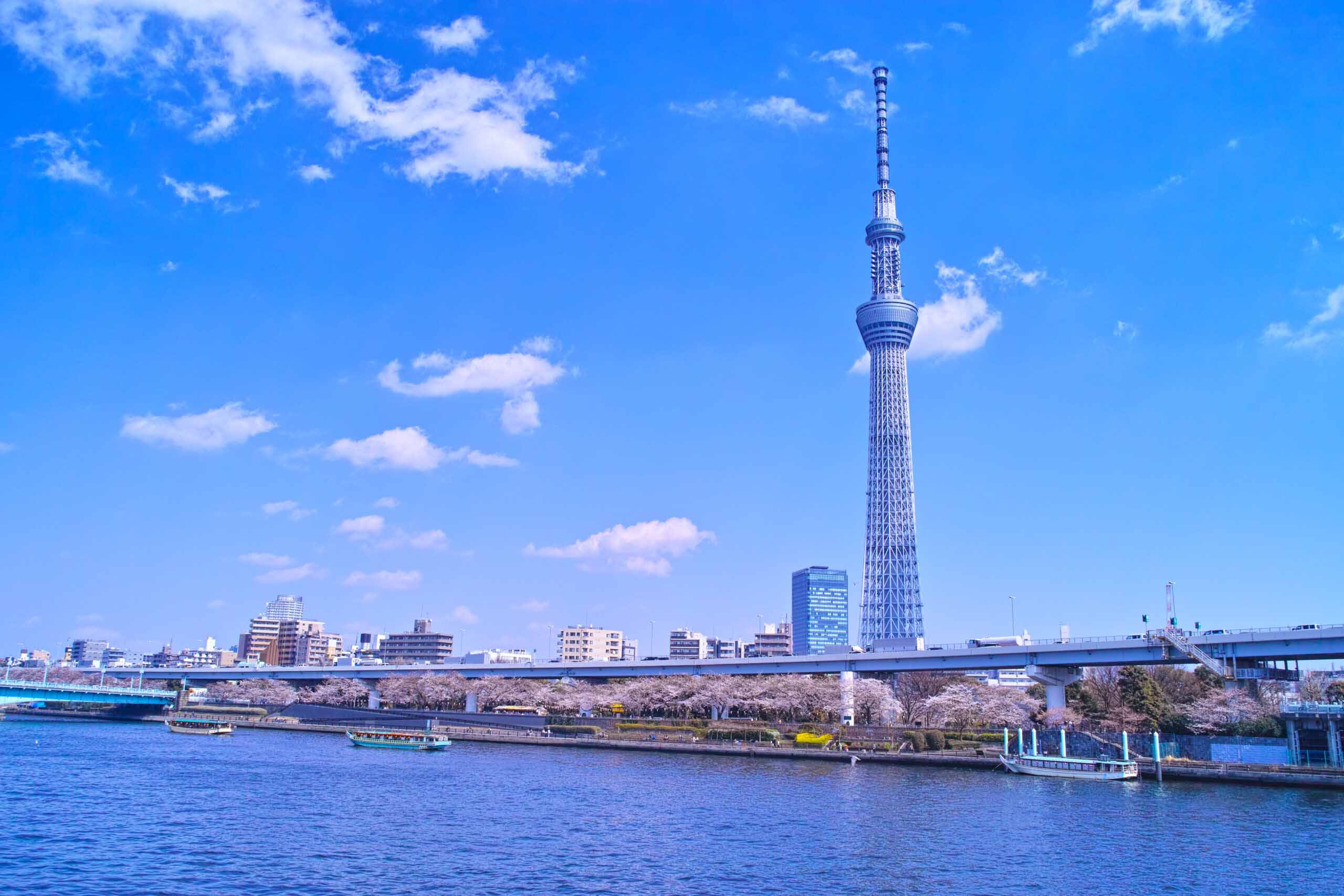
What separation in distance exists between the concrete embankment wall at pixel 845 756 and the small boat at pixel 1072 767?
6.54ft

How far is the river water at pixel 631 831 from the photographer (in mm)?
35406

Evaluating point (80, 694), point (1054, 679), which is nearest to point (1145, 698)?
point (1054, 679)

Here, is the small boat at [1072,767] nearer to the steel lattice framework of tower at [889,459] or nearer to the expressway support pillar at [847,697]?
the expressway support pillar at [847,697]

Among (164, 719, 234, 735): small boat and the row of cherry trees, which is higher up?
the row of cherry trees

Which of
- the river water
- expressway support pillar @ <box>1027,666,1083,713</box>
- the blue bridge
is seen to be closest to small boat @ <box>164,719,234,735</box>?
the blue bridge

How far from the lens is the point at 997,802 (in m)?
56.5

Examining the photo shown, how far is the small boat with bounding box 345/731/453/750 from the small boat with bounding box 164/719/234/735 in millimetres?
18238

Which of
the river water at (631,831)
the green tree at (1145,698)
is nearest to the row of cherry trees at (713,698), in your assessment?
the green tree at (1145,698)

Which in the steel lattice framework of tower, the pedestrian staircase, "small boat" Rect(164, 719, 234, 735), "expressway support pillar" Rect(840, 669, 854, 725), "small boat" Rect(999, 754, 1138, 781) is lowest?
"small boat" Rect(164, 719, 234, 735)

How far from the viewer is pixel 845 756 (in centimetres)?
8431

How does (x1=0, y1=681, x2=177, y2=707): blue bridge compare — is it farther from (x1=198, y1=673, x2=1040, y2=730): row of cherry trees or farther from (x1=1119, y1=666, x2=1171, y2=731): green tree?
(x1=1119, y1=666, x2=1171, y2=731): green tree

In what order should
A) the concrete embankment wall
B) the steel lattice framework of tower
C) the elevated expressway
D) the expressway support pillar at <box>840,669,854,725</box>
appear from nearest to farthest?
the concrete embankment wall
the elevated expressway
the expressway support pillar at <box>840,669,854,725</box>
the steel lattice framework of tower

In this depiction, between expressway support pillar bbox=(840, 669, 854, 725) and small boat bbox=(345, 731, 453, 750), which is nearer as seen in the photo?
small boat bbox=(345, 731, 453, 750)

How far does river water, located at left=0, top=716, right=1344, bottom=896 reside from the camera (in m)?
35.4
